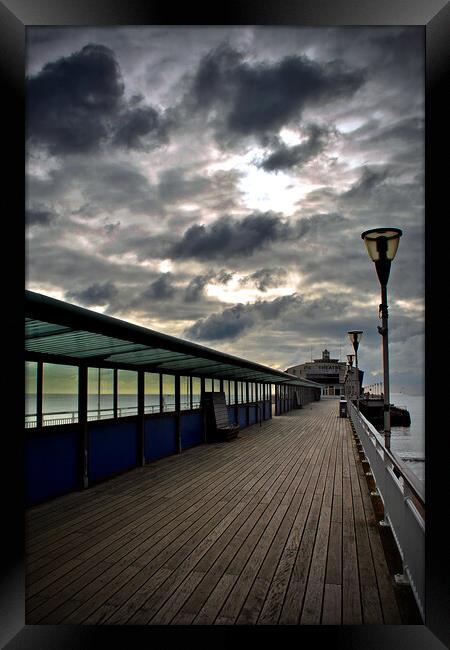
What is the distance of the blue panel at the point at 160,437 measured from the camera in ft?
32.6

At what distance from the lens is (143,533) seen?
5312 mm

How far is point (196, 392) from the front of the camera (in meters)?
13.5

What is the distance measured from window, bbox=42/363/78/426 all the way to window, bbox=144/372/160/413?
2.39 meters

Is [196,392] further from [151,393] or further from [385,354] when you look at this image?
[385,354]

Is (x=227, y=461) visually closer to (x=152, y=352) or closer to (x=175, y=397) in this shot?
(x=175, y=397)

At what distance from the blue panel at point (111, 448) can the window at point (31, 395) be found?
1.40 meters

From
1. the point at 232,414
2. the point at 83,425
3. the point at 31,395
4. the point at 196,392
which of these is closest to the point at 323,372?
the point at 232,414

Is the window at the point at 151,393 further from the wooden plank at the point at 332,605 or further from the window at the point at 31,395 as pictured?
the wooden plank at the point at 332,605

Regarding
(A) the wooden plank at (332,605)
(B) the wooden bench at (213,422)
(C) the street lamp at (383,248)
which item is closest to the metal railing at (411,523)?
(A) the wooden plank at (332,605)

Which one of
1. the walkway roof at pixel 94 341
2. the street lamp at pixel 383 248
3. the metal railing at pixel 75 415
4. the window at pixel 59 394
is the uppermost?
the street lamp at pixel 383 248

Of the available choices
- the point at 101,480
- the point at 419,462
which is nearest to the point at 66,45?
the point at 101,480
